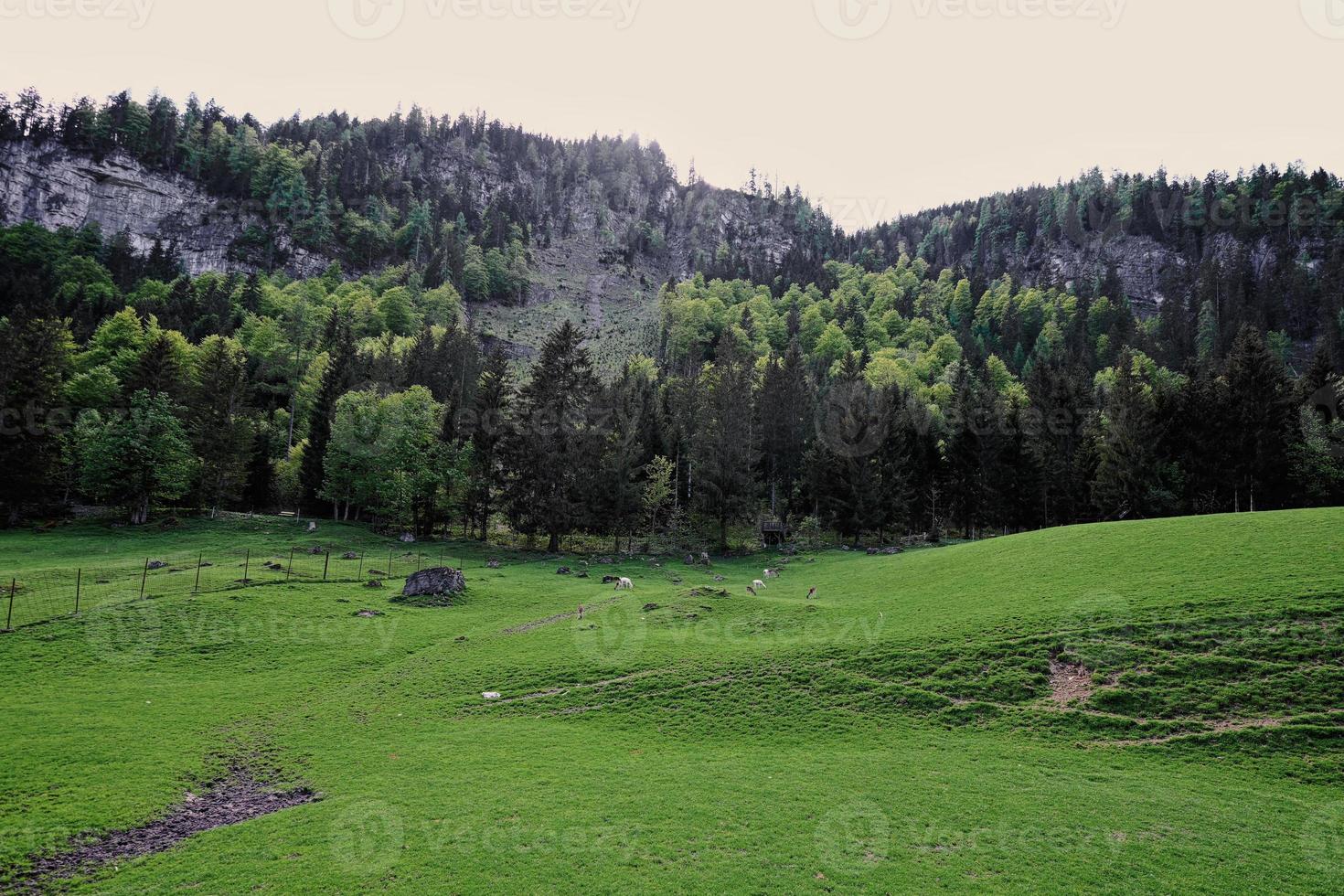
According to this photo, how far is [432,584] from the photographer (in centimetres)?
4144

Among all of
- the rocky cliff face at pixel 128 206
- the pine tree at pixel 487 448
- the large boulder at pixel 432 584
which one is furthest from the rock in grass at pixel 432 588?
the rocky cliff face at pixel 128 206

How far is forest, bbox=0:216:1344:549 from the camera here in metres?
58.9

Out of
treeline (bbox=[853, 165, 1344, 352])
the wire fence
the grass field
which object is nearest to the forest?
the wire fence

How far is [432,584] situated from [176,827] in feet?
85.4

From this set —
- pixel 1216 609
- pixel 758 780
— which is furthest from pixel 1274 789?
pixel 758 780

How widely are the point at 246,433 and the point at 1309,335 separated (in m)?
196

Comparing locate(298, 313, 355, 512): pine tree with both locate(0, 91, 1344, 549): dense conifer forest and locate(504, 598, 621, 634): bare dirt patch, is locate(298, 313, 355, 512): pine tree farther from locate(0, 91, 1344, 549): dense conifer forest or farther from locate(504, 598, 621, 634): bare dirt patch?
locate(504, 598, 621, 634): bare dirt patch

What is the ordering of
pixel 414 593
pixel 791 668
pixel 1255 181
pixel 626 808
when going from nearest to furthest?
pixel 626 808 → pixel 791 668 → pixel 414 593 → pixel 1255 181

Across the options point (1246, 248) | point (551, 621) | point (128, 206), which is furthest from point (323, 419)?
point (1246, 248)

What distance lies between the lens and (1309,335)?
13362 cm

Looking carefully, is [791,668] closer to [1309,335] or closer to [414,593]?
[414,593]

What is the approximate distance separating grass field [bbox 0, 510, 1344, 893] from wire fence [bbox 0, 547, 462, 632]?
6.57 ft

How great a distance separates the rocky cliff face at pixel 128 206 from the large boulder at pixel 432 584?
165828 mm

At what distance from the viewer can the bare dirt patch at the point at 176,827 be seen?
13281mm
